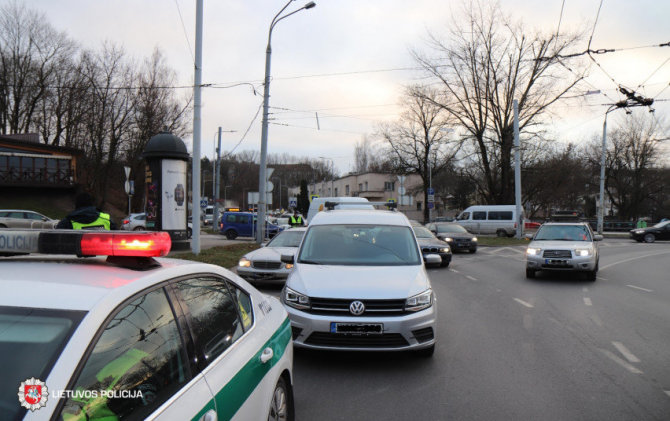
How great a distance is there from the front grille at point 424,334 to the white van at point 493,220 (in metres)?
35.4

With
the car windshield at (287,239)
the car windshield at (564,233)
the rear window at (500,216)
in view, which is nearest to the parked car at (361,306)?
the car windshield at (287,239)

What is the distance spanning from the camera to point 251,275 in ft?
37.8

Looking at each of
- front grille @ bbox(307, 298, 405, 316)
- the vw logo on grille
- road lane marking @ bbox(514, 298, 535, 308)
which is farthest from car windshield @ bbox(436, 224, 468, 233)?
the vw logo on grille

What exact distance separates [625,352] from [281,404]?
4893mm

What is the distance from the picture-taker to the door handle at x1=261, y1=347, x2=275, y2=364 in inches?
114

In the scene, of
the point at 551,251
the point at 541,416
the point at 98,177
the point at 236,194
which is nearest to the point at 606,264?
the point at 551,251

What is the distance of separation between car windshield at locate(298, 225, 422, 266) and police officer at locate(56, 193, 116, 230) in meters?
2.57

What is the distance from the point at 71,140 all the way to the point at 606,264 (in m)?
41.6

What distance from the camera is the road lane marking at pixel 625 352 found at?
5.73 m

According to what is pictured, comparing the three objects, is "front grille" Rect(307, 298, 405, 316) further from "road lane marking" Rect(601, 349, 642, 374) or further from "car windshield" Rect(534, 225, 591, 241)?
"car windshield" Rect(534, 225, 591, 241)

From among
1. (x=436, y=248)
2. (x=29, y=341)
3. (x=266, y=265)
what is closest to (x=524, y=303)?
(x=266, y=265)

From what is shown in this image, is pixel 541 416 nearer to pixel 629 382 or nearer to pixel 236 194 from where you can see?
pixel 629 382

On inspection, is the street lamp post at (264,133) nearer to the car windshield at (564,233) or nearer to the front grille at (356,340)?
the car windshield at (564,233)

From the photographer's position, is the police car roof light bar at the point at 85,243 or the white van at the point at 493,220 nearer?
the police car roof light bar at the point at 85,243
